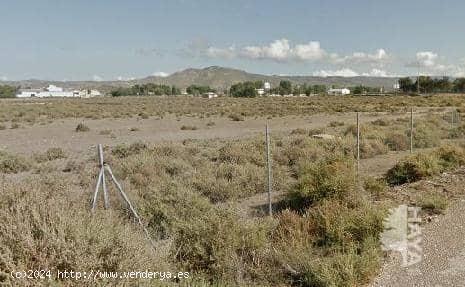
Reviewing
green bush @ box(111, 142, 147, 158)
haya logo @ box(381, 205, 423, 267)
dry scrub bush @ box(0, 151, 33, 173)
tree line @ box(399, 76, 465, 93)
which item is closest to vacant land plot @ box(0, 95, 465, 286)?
haya logo @ box(381, 205, 423, 267)

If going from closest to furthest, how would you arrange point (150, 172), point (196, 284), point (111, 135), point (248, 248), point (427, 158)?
point (196, 284) → point (248, 248) → point (427, 158) → point (150, 172) → point (111, 135)

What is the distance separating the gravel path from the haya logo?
0.33ft

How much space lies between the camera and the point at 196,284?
494cm

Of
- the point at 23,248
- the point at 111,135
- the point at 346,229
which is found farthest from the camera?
the point at 111,135

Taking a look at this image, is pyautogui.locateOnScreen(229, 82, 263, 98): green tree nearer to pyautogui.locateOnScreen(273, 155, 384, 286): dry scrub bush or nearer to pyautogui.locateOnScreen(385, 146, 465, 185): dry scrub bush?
pyautogui.locateOnScreen(385, 146, 465, 185): dry scrub bush

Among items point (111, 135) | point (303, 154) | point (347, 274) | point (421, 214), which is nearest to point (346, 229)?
point (347, 274)

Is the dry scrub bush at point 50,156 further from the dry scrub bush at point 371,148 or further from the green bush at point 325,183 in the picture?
the dry scrub bush at point 371,148

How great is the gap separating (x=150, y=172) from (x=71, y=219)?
8619 mm

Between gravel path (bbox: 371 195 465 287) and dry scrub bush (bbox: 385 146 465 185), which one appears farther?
dry scrub bush (bbox: 385 146 465 185)

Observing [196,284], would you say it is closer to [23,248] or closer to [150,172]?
[23,248]

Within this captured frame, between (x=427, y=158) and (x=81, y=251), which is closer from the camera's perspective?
(x=81, y=251)

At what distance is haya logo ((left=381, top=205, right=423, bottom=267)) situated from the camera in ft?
20.2

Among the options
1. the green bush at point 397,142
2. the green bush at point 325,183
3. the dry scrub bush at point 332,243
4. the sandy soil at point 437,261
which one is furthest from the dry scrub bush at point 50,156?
the sandy soil at point 437,261

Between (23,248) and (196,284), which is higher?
(23,248)
